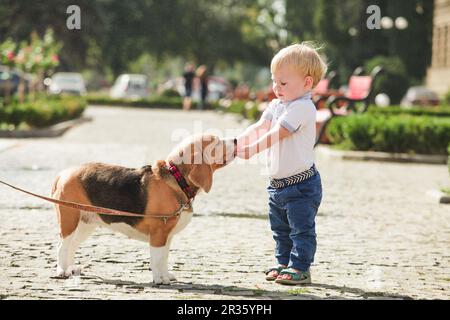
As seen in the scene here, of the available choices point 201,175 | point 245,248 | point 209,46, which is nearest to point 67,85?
point 209,46

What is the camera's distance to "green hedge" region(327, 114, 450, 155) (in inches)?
725

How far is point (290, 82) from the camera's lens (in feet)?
21.6

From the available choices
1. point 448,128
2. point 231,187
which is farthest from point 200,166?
point 448,128

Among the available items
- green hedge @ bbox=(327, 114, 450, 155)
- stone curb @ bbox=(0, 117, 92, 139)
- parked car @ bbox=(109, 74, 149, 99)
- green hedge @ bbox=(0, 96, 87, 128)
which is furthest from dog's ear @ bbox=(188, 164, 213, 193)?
parked car @ bbox=(109, 74, 149, 99)

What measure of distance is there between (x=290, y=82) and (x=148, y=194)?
45.6 inches

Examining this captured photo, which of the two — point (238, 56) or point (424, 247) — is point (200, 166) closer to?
point (424, 247)

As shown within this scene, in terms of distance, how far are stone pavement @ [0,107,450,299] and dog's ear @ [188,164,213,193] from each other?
65cm

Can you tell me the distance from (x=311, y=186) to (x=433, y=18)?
203 feet

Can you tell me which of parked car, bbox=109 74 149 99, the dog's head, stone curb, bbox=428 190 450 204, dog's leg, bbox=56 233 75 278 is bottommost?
parked car, bbox=109 74 149 99

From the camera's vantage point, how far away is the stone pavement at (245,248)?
20.7 feet

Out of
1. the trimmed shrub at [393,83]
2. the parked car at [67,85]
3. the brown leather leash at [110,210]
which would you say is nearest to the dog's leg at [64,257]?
the brown leather leash at [110,210]

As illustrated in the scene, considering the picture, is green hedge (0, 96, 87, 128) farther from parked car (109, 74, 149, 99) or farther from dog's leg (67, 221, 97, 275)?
parked car (109, 74, 149, 99)

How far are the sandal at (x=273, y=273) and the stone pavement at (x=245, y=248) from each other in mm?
83

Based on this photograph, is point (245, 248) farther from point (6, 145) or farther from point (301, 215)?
point (6, 145)
